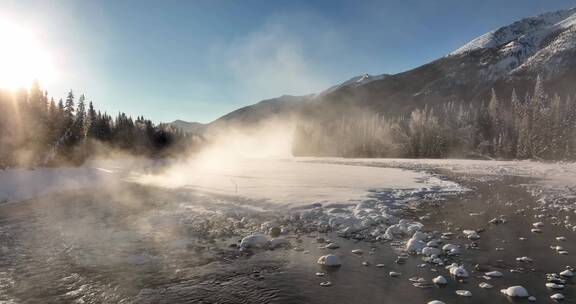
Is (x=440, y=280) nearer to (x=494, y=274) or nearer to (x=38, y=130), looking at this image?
(x=494, y=274)

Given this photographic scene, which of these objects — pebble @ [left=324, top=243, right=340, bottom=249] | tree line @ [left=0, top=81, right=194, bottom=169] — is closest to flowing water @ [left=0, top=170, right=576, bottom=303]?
pebble @ [left=324, top=243, right=340, bottom=249]

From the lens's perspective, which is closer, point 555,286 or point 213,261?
point 555,286

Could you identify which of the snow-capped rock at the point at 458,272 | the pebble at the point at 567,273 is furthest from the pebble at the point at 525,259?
the snow-capped rock at the point at 458,272

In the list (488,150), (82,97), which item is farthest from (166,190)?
(488,150)

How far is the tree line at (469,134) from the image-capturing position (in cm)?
8200

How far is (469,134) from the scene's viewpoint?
106625mm

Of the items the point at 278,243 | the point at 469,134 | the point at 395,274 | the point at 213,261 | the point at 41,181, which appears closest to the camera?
the point at 395,274

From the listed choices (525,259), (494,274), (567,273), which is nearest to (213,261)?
(494,274)

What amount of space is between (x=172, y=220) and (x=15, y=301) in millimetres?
10339

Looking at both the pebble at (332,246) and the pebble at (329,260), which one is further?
the pebble at (332,246)

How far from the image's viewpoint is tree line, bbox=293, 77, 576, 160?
82000 millimetres

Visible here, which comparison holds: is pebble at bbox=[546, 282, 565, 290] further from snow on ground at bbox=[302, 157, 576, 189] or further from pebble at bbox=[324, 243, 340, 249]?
snow on ground at bbox=[302, 157, 576, 189]

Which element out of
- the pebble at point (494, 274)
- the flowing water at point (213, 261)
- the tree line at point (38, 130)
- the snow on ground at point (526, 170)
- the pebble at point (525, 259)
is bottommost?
the flowing water at point (213, 261)

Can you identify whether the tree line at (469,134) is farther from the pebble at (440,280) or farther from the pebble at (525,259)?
the pebble at (440,280)
